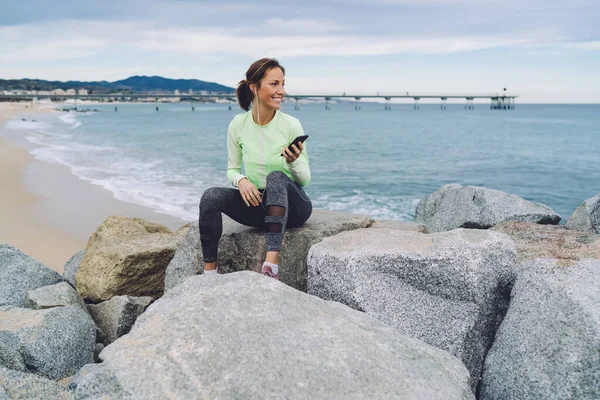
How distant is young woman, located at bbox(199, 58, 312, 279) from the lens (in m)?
4.05

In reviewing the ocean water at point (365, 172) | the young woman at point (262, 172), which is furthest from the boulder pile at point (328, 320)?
the ocean water at point (365, 172)

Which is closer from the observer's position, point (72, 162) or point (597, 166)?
point (72, 162)

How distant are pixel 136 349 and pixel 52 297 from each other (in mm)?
2355

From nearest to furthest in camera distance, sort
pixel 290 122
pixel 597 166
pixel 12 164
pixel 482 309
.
A: 1. pixel 482 309
2. pixel 290 122
3. pixel 12 164
4. pixel 597 166

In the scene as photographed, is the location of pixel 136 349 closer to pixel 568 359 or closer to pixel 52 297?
pixel 568 359

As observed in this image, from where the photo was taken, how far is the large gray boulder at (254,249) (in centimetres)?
440

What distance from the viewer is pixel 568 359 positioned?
272cm

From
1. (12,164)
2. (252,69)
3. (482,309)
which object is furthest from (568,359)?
(12,164)

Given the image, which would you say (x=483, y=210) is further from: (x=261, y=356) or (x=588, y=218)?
(x=261, y=356)

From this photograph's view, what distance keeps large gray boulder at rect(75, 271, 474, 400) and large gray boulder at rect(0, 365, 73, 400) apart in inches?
17.2

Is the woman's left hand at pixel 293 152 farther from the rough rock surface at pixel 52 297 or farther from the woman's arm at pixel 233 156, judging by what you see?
the rough rock surface at pixel 52 297

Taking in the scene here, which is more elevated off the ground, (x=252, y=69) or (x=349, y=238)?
(x=252, y=69)

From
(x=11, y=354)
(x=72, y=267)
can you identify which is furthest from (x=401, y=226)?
(x=72, y=267)

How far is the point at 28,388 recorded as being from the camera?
2793 mm
